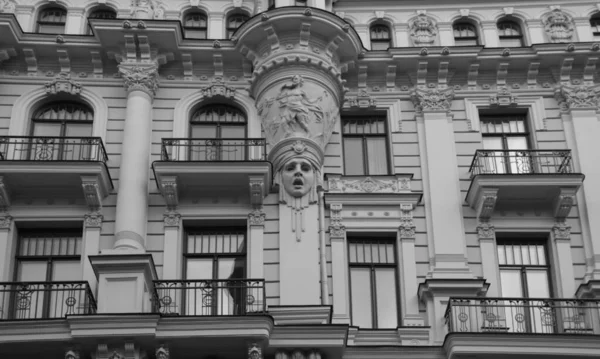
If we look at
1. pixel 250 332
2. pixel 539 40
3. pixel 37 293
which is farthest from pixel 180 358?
pixel 539 40

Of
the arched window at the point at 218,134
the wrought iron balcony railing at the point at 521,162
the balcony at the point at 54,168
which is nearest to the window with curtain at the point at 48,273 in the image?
the balcony at the point at 54,168

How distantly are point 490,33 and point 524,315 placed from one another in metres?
8.76

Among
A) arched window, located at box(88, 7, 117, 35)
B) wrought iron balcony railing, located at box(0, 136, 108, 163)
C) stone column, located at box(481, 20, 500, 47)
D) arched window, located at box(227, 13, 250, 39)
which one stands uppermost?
arched window, located at box(88, 7, 117, 35)

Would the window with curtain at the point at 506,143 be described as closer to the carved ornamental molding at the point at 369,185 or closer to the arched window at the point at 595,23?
the carved ornamental molding at the point at 369,185

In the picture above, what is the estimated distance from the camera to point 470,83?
92.0 ft

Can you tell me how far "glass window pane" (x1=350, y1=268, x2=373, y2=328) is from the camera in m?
24.7

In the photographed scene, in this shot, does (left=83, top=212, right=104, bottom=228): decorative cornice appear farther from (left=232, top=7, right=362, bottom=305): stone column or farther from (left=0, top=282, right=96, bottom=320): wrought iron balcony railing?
(left=232, top=7, right=362, bottom=305): stone column

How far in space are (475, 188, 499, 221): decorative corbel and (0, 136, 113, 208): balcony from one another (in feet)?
Result: 29.4

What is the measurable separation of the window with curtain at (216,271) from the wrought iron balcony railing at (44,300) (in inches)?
91.9

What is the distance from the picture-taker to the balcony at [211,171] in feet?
82.8

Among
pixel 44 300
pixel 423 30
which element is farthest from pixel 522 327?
pixel 44 300

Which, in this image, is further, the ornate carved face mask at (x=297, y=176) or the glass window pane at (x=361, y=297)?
the ornate carved face mask at (x=297, y=176)

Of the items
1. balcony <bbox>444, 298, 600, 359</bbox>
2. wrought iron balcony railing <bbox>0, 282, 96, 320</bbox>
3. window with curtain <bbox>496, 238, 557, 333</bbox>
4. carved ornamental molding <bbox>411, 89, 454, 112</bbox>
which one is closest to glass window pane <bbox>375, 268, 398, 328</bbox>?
balcony <bbox>444, 298, 600, 359</bbox>

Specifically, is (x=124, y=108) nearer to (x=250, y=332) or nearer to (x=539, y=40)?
(x=250, y=332)
